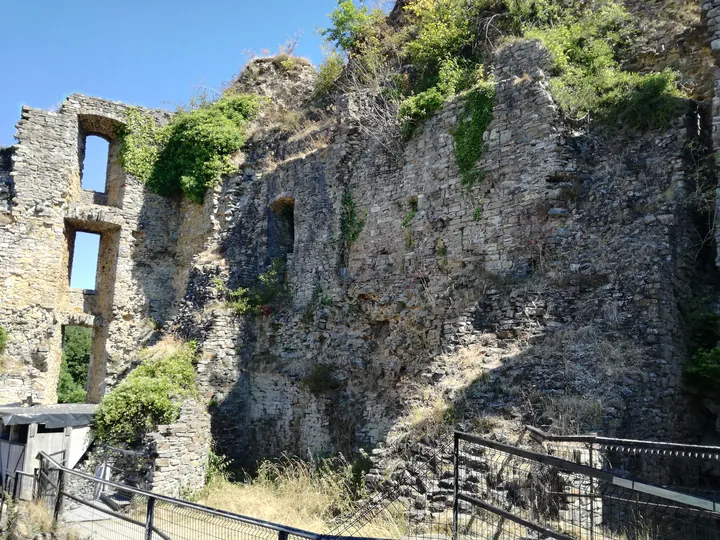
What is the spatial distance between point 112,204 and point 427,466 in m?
14.7

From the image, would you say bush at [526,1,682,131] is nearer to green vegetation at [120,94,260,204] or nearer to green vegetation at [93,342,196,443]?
green vegetation at [120,94,260,204]

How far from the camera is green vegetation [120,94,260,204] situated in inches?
695

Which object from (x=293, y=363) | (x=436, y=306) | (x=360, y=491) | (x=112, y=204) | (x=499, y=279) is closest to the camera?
(x=360, y=491)

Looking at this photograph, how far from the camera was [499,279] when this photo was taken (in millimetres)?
10812

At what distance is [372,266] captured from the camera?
13516 mm

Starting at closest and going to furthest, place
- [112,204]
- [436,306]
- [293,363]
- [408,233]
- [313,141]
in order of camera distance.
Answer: [436,306], [408,233], [293,363], [313,141], [112,204]

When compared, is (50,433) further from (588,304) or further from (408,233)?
(588,304)

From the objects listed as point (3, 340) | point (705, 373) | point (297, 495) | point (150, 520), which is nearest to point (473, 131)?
point (705, 373)

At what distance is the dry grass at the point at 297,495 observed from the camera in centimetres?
941

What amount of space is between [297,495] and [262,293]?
615 cm

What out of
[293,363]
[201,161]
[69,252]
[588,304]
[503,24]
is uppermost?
[503,24]

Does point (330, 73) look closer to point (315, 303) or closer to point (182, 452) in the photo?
point (315, 303)

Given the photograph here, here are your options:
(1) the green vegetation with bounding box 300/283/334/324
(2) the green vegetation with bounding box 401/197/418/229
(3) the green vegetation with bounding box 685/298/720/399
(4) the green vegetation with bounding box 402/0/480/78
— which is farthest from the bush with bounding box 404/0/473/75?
(3) the green vegetation with bounding box 685/298/720/399

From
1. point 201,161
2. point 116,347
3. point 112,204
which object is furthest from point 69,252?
point 201,161
